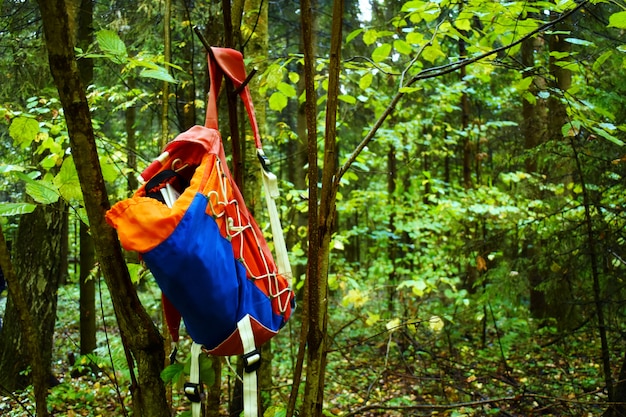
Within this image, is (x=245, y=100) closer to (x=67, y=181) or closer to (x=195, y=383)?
(x=67, y=181)

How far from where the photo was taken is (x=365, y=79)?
2129mm

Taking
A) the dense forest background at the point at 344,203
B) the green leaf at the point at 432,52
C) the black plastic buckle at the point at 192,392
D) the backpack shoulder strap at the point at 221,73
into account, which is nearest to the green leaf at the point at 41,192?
the dense forest background at the point at 344,203

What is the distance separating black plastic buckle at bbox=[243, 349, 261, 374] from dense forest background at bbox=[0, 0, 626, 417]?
123 millimetres

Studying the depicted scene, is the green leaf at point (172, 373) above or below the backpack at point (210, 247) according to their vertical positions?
below

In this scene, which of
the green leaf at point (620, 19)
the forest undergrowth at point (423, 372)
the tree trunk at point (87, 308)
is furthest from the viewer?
the tree trunk at point (87, 308)

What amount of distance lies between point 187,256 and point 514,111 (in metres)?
11.0

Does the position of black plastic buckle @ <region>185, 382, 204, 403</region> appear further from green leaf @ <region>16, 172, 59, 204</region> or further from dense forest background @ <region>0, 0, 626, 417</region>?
green leaf @ <region>16, 172, 59, 204</region>

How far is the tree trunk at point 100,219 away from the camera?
93 centimetres

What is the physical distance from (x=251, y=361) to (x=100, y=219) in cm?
47

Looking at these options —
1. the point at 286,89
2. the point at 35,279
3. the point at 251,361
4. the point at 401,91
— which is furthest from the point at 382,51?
the point at 35,279

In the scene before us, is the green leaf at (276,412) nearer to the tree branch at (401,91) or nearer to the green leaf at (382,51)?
the tree branch at (401,91)

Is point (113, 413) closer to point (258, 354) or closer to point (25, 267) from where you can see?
point (25, 267)

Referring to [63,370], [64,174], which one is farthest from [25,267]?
[64,174]

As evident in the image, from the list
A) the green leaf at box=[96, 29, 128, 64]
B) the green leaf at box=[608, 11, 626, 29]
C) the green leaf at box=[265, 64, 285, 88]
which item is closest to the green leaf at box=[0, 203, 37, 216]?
the green leaf at box=[96, 29, 128, 64]
